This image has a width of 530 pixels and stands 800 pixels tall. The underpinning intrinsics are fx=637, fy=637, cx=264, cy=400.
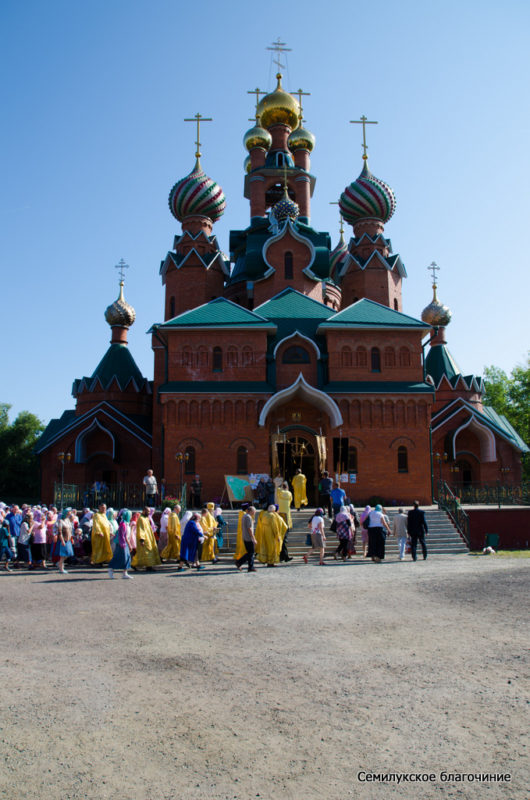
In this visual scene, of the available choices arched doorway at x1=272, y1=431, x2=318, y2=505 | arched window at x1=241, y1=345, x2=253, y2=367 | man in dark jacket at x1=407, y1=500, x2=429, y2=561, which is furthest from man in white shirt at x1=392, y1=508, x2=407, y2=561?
arched window at x1=241, y1=345, x2=253, y2=367

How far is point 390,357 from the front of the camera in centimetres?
2428

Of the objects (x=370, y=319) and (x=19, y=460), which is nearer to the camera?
(x=370, y=319)

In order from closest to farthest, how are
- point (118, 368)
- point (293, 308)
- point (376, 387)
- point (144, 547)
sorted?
point (144, 547)
point (376, 387)
point (293, 308)
point (118, 368)

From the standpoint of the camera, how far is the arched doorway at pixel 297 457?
2269 cm

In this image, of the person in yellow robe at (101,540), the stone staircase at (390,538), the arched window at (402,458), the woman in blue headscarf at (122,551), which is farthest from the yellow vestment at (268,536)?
the arched window at (402,458)

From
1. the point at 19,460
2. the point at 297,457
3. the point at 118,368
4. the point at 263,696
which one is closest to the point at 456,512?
the point at 297,457

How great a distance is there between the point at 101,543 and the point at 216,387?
10.0 m

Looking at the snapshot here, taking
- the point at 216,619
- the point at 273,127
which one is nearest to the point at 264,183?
the point at 273,127

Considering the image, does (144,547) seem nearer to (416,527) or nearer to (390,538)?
(416,527)

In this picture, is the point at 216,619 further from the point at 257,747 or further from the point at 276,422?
the point at 276,422

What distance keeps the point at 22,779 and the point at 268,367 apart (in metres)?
20.8

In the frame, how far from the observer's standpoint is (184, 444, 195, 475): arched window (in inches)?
905

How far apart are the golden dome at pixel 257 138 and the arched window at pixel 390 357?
16582mm

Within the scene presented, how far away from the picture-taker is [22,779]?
12.0 ft
